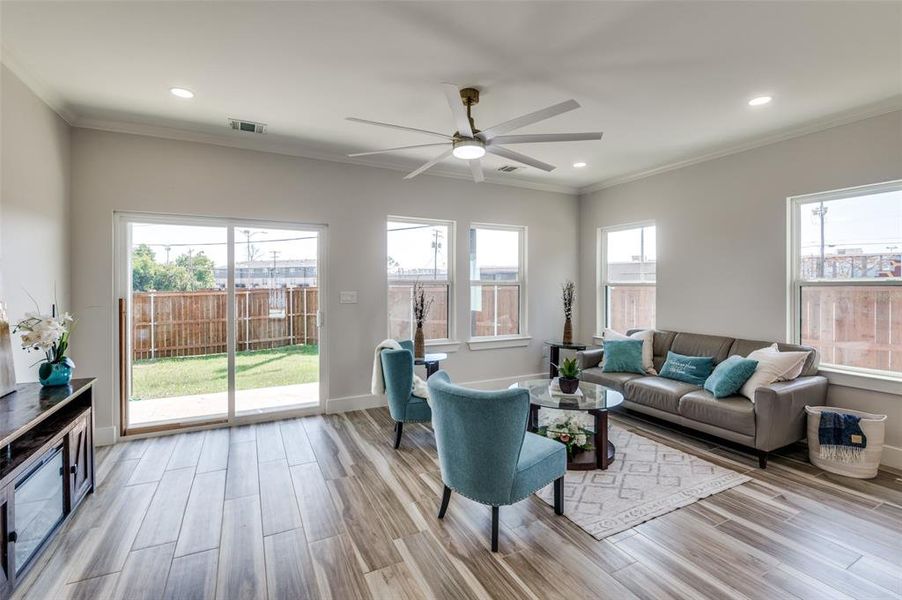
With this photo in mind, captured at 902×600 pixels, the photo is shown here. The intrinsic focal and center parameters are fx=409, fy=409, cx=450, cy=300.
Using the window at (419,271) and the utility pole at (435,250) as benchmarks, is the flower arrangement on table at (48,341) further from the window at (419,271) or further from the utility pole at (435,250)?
the utility pole at (435,250)

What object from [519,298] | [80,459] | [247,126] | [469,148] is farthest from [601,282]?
[80,459]

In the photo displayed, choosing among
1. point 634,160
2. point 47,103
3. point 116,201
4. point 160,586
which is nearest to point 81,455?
point 160,586

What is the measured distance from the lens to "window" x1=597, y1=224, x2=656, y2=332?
5.27 m

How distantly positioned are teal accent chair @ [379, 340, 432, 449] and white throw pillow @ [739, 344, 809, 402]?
108 inches

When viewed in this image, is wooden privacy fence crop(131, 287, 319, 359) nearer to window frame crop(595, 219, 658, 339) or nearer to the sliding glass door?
the sliding glass door

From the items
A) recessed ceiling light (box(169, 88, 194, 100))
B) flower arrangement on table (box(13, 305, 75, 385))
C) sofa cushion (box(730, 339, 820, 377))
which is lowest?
sofa cushion (box(730, 339, 820, 377))

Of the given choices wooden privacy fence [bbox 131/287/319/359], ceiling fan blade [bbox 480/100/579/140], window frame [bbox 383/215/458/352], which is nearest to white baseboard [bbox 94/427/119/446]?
wooden privacy fence [bbox 131/287/319/359]

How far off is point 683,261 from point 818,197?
1.31 meters

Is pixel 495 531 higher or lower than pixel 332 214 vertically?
lower

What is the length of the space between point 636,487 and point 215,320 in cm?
406

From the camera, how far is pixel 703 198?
14.9 ft

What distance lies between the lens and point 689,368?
13.5ft

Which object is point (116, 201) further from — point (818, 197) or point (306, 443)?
point (818, 197)

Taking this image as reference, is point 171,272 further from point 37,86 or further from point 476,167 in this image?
point 476,167
